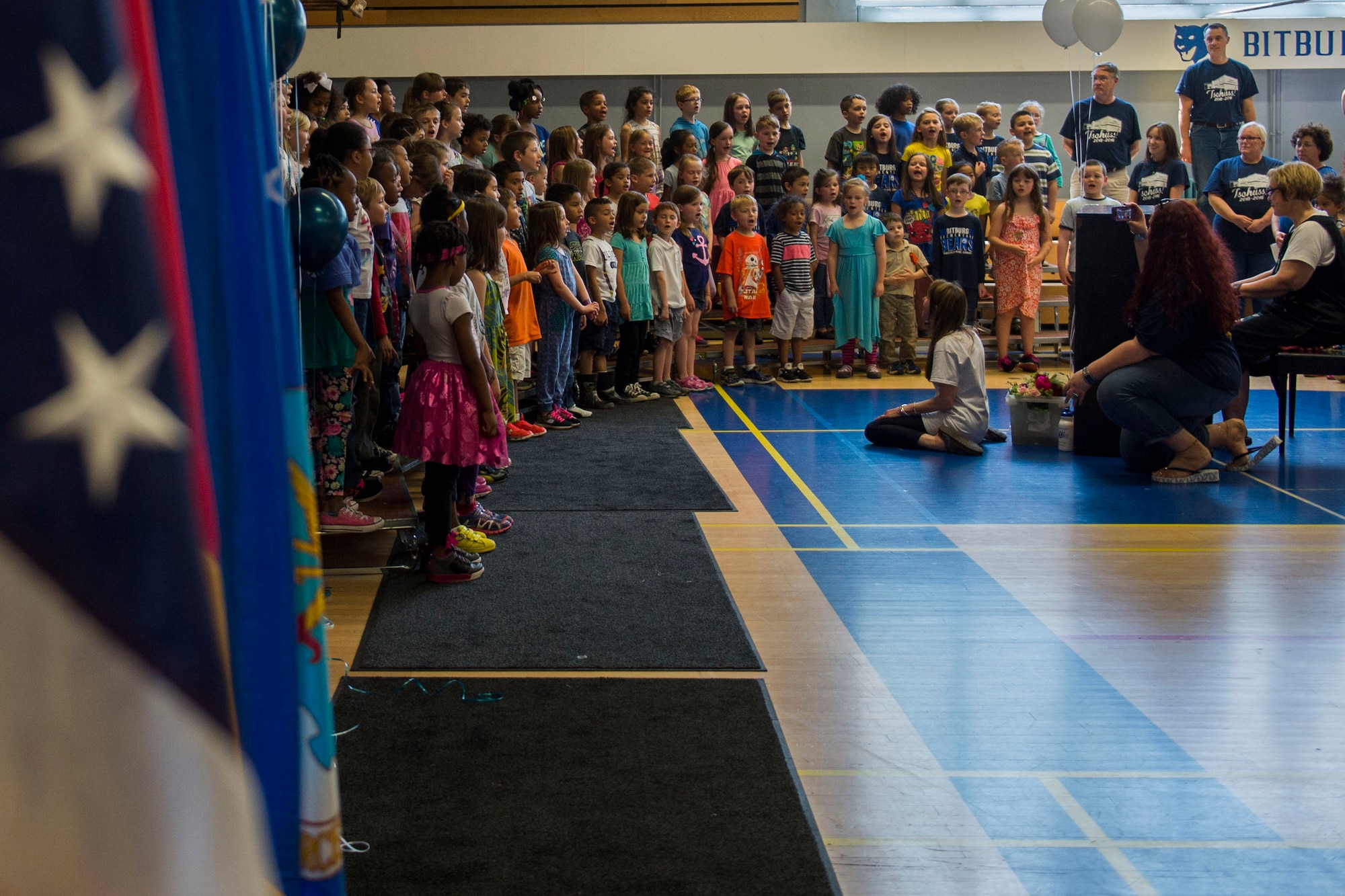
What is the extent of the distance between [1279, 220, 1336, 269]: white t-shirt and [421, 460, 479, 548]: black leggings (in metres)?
4.58

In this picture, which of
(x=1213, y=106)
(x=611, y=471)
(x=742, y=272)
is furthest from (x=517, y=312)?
(x=1213, y=106)

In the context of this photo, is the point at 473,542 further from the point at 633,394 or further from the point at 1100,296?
the point at 633,394

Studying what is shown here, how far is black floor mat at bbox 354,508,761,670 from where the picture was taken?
354cm

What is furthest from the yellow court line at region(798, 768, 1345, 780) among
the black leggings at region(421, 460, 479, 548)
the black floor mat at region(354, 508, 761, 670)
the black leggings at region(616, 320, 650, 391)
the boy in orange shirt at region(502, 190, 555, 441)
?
the black leggings at region(616, 320, 650, 391)

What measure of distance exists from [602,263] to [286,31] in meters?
5.93

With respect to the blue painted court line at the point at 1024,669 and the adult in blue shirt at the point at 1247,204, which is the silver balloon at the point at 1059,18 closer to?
the adult in blue shirt at the point at 1247,204

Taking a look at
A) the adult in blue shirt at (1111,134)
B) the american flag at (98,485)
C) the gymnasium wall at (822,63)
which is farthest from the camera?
the gymnasium wall at (822,63)

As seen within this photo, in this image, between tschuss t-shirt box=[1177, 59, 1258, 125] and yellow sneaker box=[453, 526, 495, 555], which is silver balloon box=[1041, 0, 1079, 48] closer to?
tschuss t-shirt box=[1177, 59, 1258, 125]

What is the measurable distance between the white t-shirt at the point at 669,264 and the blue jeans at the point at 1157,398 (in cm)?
346

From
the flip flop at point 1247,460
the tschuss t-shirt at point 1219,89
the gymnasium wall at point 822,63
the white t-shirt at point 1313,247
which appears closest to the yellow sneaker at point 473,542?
the flip flop at point 1247,460

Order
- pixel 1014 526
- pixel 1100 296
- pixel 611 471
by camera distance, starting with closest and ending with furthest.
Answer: pixel 1014 526 → pixel 611 471 → pixel 1100 296

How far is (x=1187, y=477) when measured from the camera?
19.8 feet

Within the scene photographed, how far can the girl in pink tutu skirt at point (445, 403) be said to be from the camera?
427 centimetres

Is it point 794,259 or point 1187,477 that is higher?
point 794,259
